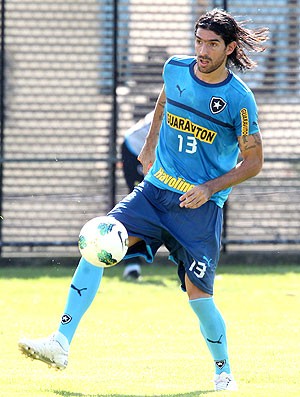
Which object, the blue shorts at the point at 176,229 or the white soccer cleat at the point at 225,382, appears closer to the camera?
the white soccer cleat at the point at 225,382

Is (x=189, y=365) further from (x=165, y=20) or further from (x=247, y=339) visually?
(x=165, y=20)

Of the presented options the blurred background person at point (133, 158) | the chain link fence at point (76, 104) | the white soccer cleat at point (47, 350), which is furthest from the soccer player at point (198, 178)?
the chain link fence at point (76, 104)

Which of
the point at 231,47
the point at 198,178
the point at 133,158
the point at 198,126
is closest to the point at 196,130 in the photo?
the point at 198,126

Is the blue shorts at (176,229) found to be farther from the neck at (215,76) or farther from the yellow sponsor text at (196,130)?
the neck at (215,76)

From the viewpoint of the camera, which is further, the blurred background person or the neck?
the blurred background person

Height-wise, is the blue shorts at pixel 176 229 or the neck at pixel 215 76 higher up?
the neck at pixel 215 76

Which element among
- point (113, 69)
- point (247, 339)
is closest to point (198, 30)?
point (247, 339)

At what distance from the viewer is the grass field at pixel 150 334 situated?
6473 mm

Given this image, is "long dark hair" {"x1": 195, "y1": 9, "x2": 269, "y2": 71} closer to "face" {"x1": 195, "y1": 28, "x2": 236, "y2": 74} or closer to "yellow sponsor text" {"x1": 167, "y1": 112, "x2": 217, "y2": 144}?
"face" {"x1": 195, "y1": 28, "x2": 236, "y2": 74}

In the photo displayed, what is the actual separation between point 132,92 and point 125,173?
1.72 meters

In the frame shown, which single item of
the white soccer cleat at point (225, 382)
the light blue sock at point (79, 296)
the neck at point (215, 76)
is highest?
the neck at point (215, 76)

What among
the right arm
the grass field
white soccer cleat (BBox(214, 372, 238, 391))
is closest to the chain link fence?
the grass field

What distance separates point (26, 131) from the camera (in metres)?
13.8

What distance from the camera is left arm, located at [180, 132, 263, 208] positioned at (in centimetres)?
643
